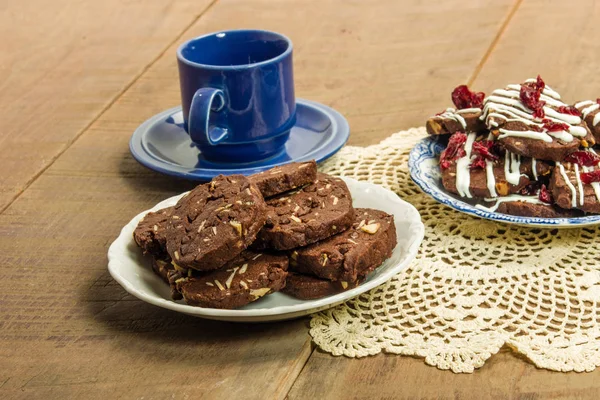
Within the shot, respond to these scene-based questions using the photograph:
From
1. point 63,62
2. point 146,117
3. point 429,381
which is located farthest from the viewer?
point 63,62

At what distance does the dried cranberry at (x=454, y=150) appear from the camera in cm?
133

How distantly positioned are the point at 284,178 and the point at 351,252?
168 mm

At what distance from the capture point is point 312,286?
1.03 meters

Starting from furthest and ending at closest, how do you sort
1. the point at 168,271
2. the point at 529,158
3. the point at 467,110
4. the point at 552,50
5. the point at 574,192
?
the point at 552,50 → the point at 467,110 → the point at 529,158 → the point at 574,192 → the point at 168,271

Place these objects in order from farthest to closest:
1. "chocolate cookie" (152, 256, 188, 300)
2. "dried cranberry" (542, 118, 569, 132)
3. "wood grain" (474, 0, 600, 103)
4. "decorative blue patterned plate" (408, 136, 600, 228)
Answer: "wood grain" (474, 0, 600, 103), "dried cranberry" (542, 118, 569, 132), "decorative blue patterned plate" (408, 136, 600, 228), "chocolate cookie" (152, 256, 188, 300)

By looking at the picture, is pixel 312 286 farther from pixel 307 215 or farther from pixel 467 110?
pixel 467 110

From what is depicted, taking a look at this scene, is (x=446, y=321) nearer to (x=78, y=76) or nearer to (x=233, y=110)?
(x=233, y=110)

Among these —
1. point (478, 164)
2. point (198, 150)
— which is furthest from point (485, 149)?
point (198, 150)

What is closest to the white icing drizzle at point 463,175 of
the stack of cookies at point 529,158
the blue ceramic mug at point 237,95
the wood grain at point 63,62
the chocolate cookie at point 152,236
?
the stack of cookies at point 529,158

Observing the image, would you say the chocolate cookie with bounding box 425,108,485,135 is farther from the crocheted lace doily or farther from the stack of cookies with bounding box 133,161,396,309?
the stack of cookies with bounding box 133,161,396,309

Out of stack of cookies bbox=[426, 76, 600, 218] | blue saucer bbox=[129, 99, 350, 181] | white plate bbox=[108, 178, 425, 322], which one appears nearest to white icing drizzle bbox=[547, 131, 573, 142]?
stack of cookies bbox=[426, 76, 600, 218]

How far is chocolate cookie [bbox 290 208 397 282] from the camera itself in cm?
102

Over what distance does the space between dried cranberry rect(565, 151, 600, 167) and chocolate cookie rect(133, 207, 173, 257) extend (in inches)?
23.8

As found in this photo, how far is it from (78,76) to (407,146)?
841mm
